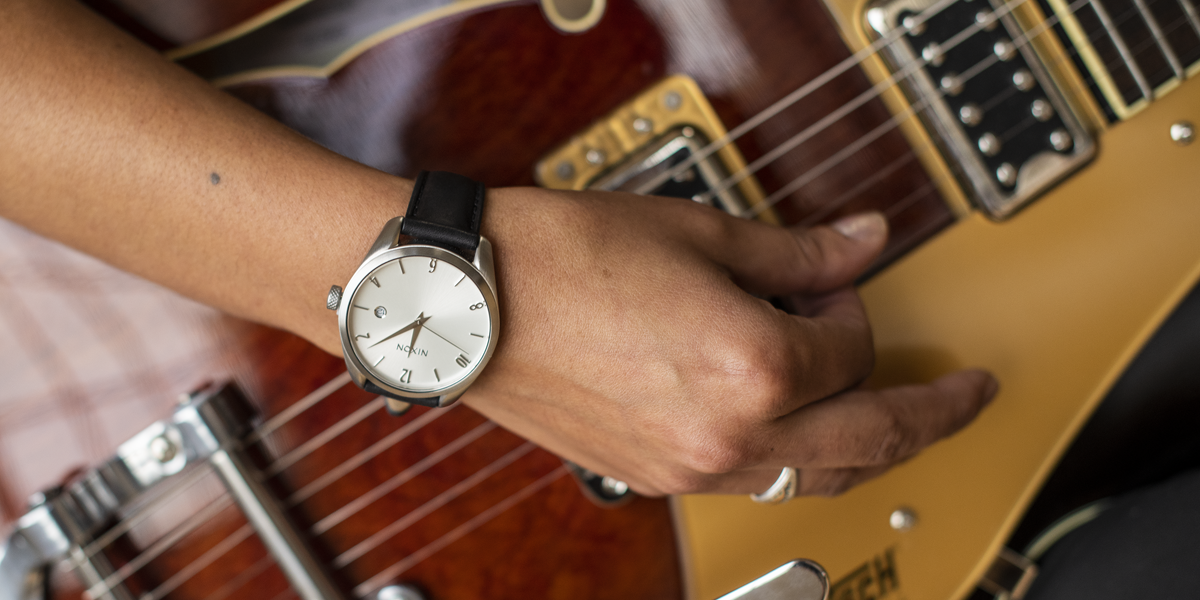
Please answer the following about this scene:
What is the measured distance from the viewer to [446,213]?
594 mm

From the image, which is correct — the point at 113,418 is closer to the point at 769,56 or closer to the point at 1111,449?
the point at 769,56

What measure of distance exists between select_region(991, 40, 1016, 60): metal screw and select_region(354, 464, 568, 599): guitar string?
679 millimetres

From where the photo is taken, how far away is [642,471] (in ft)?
2.23

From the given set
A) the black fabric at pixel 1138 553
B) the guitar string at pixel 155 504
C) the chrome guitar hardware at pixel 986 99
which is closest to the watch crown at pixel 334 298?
the guitar string at pixel 155 504

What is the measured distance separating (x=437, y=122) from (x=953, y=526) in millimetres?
767

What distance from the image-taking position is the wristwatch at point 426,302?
0.58 m

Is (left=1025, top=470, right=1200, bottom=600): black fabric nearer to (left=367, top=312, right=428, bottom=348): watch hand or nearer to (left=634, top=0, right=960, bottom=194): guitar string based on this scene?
(left=634, top=0, right=960, bottom=194): guitar string

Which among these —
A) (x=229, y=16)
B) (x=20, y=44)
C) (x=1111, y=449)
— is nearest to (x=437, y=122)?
(x=229, y=16)

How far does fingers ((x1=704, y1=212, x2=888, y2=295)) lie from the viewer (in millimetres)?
671

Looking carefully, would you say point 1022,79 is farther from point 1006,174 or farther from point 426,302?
point 426,302

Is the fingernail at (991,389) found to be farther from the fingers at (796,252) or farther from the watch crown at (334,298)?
the watch crown at (334,298)

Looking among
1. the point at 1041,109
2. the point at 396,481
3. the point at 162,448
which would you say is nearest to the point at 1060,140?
the point at 1041,109

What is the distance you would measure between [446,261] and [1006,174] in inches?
25.5

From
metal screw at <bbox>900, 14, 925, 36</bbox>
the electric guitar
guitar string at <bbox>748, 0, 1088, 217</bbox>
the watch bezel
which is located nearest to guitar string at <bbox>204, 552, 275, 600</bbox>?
the electric guitar
